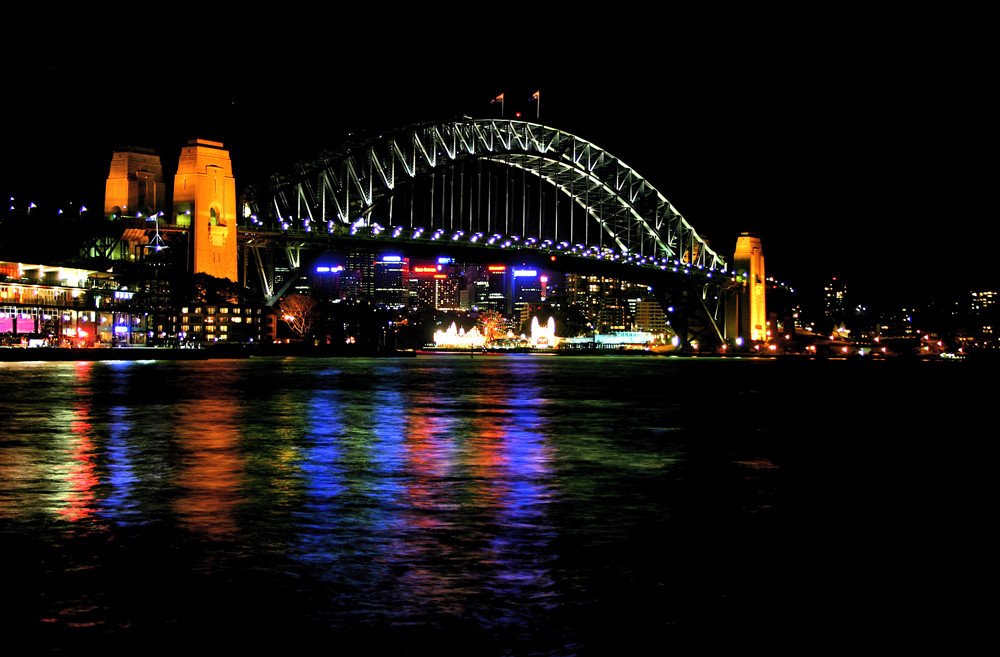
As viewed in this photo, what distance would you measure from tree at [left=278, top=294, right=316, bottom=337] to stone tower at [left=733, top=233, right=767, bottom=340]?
146 ft

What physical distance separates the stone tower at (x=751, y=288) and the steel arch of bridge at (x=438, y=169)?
11.7 meters

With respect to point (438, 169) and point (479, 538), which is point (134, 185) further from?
point (479, 538)

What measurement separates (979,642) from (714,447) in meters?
9.31

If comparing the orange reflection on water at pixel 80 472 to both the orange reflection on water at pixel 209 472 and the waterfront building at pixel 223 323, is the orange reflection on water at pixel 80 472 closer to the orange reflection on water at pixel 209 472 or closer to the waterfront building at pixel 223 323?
the orange reflection on water at pixel 209 472

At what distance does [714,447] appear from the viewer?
14.2 m

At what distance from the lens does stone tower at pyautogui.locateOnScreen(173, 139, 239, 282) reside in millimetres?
61375

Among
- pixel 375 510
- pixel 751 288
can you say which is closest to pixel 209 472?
pixel 375 510

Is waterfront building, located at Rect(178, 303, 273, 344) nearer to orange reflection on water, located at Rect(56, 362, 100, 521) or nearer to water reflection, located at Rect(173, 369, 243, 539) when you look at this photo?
water reflection, located at Rect(173, 369, 243, 539)

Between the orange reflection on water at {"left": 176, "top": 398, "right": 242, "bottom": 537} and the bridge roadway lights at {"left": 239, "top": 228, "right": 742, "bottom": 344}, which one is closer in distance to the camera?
the orange reflection on water at {"left": 176, "top": 398, "right": 242, "bottom": 537}

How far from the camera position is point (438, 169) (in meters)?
73.4

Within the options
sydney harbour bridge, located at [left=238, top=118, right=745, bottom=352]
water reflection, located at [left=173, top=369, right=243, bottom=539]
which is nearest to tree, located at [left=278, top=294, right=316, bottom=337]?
sydney harbour bridge, located at [left=238, top=118, right=745, bottom=352]

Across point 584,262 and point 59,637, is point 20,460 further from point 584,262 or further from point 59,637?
point 584,262

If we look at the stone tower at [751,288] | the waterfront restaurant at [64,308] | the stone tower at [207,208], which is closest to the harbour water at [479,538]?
the waterfront restaurant at [64,308]

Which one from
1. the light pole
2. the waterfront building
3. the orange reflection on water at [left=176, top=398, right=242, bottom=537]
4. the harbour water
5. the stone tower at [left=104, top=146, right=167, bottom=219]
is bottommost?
the harbour water
